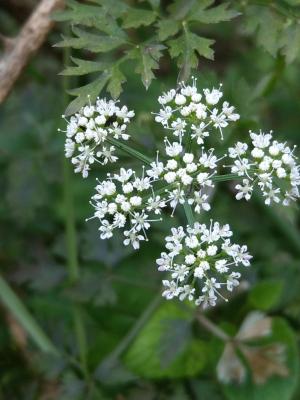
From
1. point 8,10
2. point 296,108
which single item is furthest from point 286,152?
point 8,10

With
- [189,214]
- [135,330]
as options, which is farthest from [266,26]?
[135,330]

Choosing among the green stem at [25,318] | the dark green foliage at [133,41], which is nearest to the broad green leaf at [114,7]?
the dark green foliage at [133,41]

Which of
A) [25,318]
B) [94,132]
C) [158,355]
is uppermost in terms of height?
[94,132]

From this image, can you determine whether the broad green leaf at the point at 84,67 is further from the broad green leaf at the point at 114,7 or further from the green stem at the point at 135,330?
the green stem at the point at 135,330

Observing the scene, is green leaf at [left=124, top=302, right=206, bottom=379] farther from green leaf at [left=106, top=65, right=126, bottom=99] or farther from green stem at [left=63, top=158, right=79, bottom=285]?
green leaf at [left=106, top=65, right=126, bottom=99]

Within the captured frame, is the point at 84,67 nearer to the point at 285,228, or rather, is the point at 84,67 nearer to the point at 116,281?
the point at 116,281
